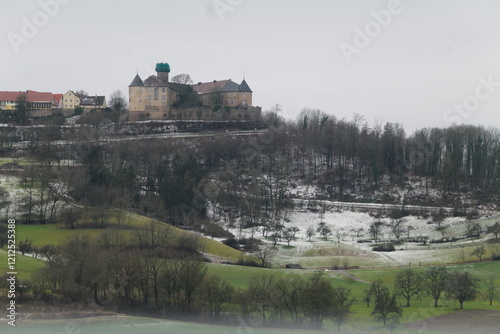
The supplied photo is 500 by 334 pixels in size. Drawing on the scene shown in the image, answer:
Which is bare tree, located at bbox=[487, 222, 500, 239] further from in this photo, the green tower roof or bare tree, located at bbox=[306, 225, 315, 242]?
the green tower roof

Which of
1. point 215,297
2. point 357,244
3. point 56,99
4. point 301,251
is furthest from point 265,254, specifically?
point 56,99

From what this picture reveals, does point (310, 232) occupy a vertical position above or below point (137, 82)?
below

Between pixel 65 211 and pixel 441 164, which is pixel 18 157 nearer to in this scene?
pixel 65 211

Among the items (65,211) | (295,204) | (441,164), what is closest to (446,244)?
(295,204)

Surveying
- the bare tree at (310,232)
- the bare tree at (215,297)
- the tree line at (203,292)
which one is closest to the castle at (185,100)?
the bare tree at (310,232)

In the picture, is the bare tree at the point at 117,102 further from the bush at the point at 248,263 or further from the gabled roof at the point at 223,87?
the bush at the point at 248,263

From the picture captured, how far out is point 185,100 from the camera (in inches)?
4296

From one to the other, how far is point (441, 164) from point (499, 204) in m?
14.0

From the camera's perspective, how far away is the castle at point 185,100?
106125 mm

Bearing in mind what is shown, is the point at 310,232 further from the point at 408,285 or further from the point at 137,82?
the point at 137,82

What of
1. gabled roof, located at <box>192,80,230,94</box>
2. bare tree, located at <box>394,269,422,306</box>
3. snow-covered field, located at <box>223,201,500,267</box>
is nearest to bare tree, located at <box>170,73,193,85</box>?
gabled roof, located at <box>192,80,230,94</box>

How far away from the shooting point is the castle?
106125 mm

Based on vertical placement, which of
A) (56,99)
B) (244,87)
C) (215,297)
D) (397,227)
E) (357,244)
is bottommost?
(215,297)

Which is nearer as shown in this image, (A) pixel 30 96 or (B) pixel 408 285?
(B) pixel 408 285
